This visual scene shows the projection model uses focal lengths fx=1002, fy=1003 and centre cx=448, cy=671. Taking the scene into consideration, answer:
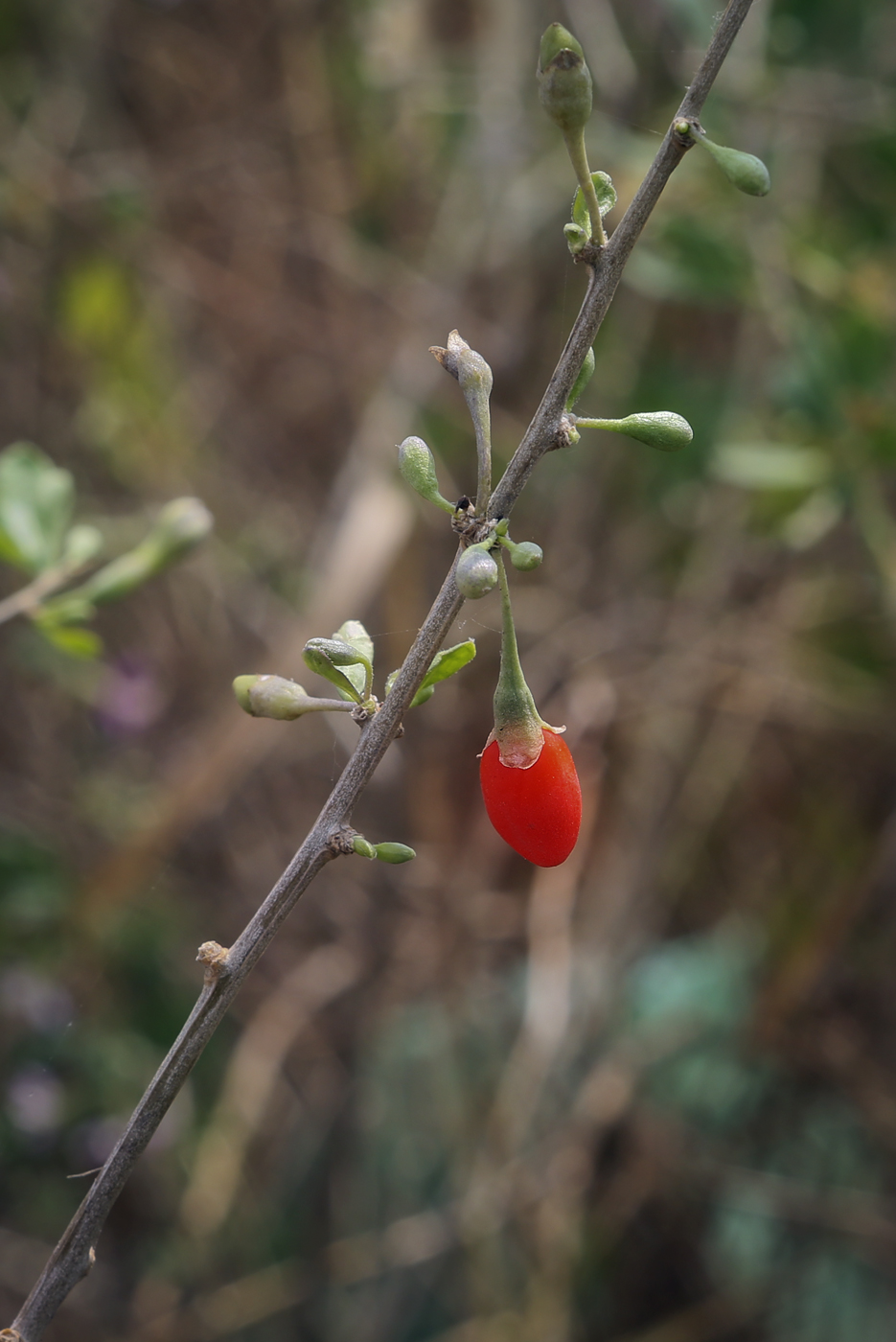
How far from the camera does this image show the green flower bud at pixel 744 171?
0.47 metres

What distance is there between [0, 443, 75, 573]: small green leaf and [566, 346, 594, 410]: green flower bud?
691 millimetres

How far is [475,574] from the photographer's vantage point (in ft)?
1.40

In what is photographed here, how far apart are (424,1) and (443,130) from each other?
1.08 ft

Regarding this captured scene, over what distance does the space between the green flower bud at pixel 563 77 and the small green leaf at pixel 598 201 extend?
46mm

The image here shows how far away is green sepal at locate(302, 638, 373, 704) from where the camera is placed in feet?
1.69

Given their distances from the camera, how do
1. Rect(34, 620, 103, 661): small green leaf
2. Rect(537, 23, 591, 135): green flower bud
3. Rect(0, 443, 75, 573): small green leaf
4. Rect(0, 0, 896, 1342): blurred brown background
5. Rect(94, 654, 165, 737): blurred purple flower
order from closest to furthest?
Rect(537, 23, 591, 135): green flower bud
Rect(34, 620, 103, 661): small green leaf
Rect(0, 443, 75, 573): small green leaf
Rect(0, 0, 896, 1342): blurred brown background
Rect(94, 654, 165, 737): blurred purple flower

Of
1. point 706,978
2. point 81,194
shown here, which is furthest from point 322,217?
point 706,978

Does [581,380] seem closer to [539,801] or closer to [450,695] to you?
[539,801]

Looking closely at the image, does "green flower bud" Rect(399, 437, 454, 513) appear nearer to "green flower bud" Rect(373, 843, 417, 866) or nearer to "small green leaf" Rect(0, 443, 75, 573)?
"green flower bud" Rect(373, 843, 417, 866)

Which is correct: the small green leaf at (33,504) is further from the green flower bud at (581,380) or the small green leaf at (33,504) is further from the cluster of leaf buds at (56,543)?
the green flower bud at (581,380)

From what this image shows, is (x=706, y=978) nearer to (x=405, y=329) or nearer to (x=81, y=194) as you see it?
(x=405, y=329)

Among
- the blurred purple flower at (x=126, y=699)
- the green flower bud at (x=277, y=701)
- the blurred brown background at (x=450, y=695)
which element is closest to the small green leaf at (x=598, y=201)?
the green flower bud at (x=277, y=701)

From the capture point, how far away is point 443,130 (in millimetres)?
2338

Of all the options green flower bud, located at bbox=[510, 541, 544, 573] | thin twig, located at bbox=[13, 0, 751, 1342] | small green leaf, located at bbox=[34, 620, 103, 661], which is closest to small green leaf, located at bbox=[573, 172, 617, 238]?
thin twig, located at bbox=[13, 0, 751, 1342]
